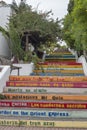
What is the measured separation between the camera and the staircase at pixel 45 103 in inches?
315

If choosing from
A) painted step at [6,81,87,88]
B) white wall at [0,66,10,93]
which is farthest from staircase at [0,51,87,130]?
white wall at [0,66,10,93]

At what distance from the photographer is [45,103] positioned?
363 inches

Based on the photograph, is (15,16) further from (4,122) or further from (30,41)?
(4,122)

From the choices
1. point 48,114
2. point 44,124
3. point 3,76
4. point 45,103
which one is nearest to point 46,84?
point 3,76

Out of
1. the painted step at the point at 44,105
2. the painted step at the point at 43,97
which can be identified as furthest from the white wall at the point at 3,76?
the painted step at the point at 44,105

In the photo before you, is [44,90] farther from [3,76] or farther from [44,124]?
[44,124]

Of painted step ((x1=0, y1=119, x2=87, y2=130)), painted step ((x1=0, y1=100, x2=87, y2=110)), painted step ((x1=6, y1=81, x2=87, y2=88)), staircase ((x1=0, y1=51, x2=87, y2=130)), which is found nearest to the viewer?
painted step ((x1=0, y1=119, x2=87, y2=130))

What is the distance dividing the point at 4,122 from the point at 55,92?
3.38 m

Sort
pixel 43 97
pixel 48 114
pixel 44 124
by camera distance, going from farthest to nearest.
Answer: pixel 43 97 → pixel 48 114 → pixel 44 124

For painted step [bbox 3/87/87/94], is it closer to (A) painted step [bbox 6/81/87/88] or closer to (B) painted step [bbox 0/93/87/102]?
(A) painted step [bbox 6/81/87/88]

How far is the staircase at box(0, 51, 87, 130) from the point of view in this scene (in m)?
8.01

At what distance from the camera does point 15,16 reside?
20531 millimetres

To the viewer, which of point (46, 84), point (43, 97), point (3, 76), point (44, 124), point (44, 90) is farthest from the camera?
point (46, 84)

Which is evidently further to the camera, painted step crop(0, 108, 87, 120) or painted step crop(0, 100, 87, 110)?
painted step crop(0, 100, 87, 110)
